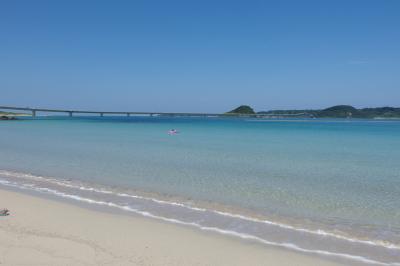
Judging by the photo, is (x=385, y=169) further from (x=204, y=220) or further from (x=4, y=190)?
(x=4, y=190)

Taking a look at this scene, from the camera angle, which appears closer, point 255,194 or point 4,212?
point 4,212

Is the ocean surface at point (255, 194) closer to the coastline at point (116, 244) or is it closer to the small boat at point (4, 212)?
the coastline at point (116, 244)

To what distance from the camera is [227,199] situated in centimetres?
955

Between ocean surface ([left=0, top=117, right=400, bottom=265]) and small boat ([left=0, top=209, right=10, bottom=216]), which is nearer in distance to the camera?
ocean surface ([left=0, top=117, right=400, bottom=265])

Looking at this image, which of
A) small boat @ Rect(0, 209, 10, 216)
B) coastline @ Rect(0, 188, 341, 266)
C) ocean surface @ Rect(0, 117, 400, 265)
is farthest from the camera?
small boat @ Rect(0, 209, 10, 216)

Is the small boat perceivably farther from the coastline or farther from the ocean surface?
the ocean surface

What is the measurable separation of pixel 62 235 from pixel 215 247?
270 cm

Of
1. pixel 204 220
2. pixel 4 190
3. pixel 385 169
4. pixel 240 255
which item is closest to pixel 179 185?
pixel 204 220

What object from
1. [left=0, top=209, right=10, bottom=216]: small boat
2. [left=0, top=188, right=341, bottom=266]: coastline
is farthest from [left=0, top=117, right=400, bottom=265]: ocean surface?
[left=0, top=209, right=10, bottom=216]: small boat

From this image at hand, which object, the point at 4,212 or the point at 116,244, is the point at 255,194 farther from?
the point at 4,212

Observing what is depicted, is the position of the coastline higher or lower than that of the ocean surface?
higher

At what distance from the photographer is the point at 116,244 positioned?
5891 mm

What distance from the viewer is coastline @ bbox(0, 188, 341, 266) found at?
525cm

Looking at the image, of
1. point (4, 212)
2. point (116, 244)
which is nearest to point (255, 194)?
point (116, 244)
